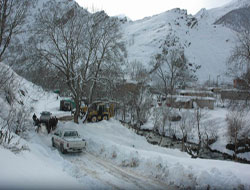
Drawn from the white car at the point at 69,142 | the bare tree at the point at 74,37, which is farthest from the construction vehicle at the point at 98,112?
the white car at the point at 69,142

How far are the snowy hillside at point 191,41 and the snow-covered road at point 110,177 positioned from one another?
10834cm

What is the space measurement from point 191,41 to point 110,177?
167369 mm

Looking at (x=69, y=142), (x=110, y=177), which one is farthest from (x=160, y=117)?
(x=110, y=177)

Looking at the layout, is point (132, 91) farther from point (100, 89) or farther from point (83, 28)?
point (83, 28)

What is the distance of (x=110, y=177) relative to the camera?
925 cm

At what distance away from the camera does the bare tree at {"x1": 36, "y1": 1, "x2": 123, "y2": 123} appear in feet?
59.0

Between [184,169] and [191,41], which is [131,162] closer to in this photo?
[184,169]

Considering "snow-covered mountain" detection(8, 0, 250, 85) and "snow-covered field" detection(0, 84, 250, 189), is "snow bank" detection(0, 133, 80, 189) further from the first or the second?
"snow-covered mountain" detection(8, 0, 250, 85)

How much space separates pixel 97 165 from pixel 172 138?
26195 millimetres

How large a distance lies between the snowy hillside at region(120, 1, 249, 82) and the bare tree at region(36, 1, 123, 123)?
97.9m

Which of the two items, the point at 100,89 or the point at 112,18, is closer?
the point at 112,18

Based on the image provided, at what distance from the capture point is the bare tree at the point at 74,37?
17969 mm

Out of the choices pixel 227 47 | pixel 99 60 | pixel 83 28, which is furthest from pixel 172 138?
pixel 227 47

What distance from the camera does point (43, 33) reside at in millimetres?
17688
